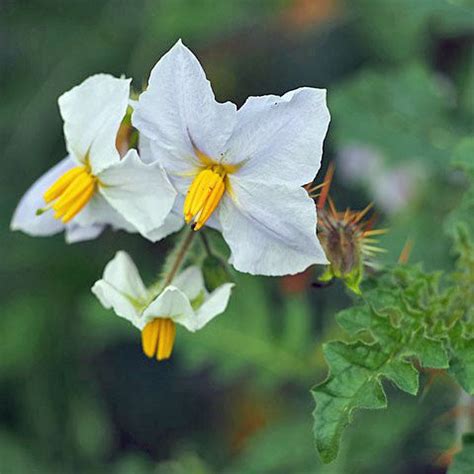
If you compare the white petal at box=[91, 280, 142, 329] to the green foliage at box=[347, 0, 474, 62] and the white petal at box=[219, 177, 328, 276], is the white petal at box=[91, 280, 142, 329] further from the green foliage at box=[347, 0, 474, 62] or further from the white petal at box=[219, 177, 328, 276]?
the green foliage at box=[347, 0, 474, 62]

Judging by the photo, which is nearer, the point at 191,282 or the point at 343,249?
the point at 343,249

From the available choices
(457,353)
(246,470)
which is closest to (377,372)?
(457,353)

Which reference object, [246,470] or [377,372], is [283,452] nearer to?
[246,470]

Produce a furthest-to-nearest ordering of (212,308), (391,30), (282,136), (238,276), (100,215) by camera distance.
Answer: (391,30) < (238,276) < (100,215) < (212,308) < (282,136)

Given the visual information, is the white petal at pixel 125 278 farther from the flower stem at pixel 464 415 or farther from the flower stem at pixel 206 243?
the flower stem at pixel 464 415

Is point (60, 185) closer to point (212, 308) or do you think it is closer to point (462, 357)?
point (212, 308)

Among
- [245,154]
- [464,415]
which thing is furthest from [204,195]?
[464,415]

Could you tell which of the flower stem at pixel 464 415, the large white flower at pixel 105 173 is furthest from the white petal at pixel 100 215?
the flower stem at pixel 464 415
